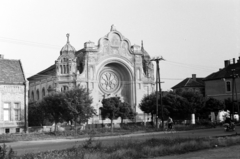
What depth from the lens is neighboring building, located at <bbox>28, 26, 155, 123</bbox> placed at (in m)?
59.1

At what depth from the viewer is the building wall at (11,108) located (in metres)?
39.5

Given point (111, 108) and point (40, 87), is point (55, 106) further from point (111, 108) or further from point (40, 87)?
point (40, 87)

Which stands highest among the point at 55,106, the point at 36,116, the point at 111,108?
the point at 55,106

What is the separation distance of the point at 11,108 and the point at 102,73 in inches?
1062

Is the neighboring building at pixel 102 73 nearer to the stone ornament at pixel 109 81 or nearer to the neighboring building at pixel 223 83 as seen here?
the stone ornament at pixel 109 81

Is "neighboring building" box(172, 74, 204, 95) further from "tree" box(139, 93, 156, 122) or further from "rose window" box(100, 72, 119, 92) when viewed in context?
"tree" box(139, 93, 156, 122)

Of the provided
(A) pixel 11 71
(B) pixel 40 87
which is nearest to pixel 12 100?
(A) pixel 11 71

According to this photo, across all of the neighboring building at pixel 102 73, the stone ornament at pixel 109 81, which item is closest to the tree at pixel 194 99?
the neighboring building at pixel 102 73

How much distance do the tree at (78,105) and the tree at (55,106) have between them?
73cm

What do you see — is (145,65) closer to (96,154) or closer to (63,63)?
(63,63)

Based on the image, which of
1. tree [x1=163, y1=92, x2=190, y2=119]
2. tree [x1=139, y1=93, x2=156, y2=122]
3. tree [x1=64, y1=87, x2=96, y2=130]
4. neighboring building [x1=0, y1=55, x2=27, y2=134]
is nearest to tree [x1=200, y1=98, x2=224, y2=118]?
tree [x1=163, y1=92, x2=190, y2=119]

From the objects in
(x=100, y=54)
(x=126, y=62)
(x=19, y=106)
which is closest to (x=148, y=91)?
(x=126, y=62)

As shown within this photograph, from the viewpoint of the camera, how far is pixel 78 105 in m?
40.2

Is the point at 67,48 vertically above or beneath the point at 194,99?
above
